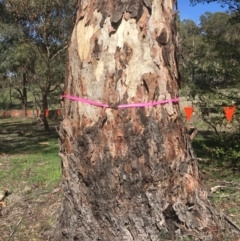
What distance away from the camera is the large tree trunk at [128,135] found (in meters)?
2.88

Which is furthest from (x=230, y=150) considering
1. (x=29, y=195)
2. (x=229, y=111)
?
(x=29, y=195)

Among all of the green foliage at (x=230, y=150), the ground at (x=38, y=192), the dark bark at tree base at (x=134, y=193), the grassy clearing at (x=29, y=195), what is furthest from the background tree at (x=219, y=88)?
the dark bark at tree base at (x=134, y=193)

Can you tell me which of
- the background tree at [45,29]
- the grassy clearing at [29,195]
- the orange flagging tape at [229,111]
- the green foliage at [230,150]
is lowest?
the grassy clearing at [29,195]

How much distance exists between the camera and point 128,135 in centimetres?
288

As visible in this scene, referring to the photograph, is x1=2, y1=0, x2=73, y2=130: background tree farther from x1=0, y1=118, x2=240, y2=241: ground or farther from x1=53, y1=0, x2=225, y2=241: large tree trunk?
x1=53, y1=0, x2=225, y2=241: large tree trunk

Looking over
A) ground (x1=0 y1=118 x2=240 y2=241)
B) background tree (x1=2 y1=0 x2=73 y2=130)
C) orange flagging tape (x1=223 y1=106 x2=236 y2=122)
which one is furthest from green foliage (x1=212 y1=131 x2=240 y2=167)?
background tree (x1=2 y1=0 x2=73 y2=130)

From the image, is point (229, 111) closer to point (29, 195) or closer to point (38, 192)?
point (38, 192)

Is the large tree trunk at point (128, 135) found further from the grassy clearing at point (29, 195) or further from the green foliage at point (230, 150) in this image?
the green foliage at point (230, 150)

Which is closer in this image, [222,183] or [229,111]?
[222,183]

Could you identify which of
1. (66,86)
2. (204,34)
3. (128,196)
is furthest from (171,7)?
(204,34)

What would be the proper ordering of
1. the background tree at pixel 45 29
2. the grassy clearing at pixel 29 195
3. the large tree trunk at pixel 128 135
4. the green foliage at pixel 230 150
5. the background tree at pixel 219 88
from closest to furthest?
the large tree trunk at pixel 128 135 → the grassy clearing at pixel 29 195 → the green foliage at pixel 230 150 → the background tree at pixel 219 88 → the background tree at pixel 45 29

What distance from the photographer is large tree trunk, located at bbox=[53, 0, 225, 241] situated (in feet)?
9.46

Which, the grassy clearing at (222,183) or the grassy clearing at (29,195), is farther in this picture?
the grassy clearing at (222,183)

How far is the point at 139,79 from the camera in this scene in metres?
2.89
